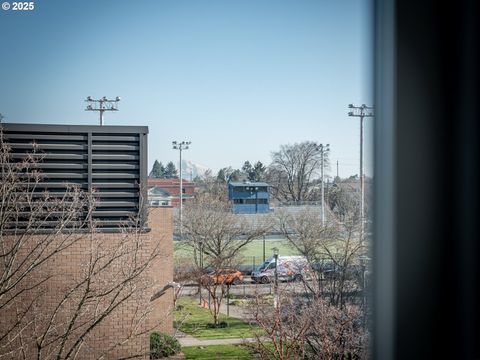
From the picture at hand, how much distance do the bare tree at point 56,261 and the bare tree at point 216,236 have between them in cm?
563

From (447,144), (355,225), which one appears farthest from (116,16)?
(447,144)

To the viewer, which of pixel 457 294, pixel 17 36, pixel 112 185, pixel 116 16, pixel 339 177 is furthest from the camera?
pixel 339 177

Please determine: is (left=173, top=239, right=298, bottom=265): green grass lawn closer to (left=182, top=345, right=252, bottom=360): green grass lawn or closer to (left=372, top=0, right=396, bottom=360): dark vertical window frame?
(left=182, top=345, right=252, bottom=360): green grass lawn

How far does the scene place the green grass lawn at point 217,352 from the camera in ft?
26.3

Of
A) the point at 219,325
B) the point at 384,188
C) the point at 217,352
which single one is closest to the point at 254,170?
the point at 219,325

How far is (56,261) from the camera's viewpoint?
5.02 meters

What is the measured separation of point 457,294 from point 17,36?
7.87m

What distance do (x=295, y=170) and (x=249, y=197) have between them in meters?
1.70

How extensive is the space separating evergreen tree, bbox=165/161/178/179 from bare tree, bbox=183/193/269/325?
419cm

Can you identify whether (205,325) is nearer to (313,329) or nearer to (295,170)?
(295,170)

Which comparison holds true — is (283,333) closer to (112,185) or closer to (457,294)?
(112,185)

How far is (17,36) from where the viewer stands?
300 inches

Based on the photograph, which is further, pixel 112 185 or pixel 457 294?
pixel 112 185

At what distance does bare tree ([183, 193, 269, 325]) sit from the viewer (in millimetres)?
10852
